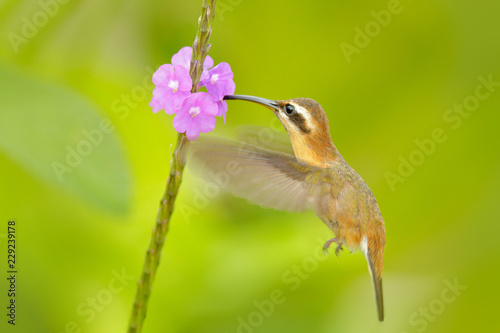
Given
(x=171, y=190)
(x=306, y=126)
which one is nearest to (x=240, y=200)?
(x=306, y=126)

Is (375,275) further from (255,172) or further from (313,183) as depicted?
(255,172)

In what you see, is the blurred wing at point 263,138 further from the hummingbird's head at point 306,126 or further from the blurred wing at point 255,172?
the blurred wing at point 255,172

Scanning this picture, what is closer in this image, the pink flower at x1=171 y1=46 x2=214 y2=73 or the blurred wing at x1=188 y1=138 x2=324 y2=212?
the blurred wing at x1=188 y1=138 x2=324 y2=212

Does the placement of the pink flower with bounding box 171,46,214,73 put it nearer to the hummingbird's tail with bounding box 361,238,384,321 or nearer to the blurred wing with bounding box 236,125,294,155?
the blurred wing with bounding box 236,125,294,155

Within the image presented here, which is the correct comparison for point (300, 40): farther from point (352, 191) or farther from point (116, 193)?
point (116, 193)

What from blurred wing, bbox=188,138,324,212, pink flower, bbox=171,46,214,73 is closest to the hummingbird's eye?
blurred wing, bbox=188,138,324,212

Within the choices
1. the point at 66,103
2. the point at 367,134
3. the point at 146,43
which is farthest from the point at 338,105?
the point at 66,103

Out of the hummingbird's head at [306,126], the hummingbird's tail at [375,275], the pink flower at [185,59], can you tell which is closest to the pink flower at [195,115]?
the pink flower at [185,59]
